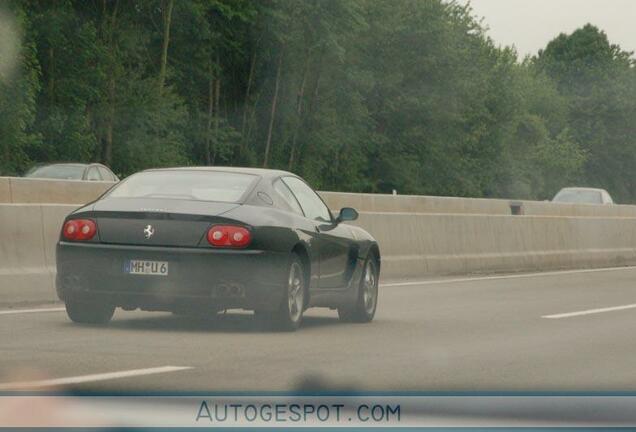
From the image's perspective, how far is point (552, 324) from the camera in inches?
569

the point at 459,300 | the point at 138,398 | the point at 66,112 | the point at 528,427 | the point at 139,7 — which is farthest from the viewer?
the point at 139,7

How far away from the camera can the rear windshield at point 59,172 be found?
35.5m

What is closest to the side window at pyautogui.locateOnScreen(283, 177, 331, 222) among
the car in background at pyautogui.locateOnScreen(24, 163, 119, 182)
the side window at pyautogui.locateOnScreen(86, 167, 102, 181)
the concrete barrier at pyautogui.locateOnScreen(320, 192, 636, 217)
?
the concrete barrier at pyautogui.locateOnScreen(320, 192, 636, 217)

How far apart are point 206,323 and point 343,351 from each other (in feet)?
8.57

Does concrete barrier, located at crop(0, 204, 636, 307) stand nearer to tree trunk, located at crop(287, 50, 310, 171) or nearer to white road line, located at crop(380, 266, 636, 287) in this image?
white road line, located at crop(380, 266, 636, 287)

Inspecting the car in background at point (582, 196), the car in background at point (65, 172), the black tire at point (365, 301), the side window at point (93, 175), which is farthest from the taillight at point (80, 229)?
the car in background at point (582, 196)

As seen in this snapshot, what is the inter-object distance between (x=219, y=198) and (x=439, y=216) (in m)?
12.8

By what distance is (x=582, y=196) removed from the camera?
5038 cm

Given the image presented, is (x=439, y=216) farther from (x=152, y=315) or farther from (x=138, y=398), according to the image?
(x=138, y=398)

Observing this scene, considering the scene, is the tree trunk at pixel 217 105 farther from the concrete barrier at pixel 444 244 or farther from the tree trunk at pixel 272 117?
the concrete barrier at pixel 444 244

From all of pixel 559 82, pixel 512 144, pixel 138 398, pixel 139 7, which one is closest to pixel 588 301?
pixel 138 398

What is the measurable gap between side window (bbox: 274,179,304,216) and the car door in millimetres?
96

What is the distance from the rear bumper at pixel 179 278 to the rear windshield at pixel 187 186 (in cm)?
64

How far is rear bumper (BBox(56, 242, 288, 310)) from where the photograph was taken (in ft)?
40.3
